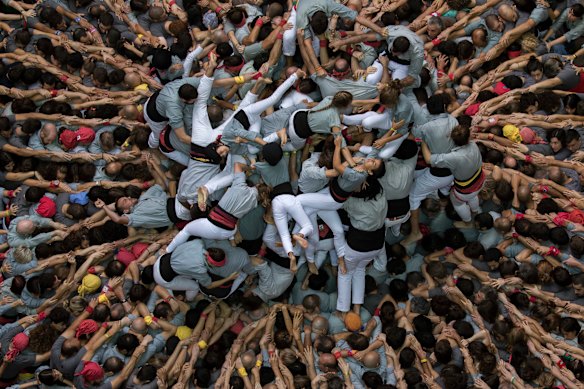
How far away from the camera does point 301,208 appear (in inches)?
383

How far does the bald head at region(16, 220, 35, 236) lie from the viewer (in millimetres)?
10422

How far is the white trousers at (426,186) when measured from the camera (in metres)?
10.4

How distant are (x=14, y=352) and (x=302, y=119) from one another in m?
5.10

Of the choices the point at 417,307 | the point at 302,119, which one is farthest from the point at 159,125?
the point at 417,307

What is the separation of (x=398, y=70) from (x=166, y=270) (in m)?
4.36

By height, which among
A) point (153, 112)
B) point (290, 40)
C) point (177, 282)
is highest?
point (290, 40)

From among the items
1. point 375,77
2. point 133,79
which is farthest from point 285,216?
point 133,79

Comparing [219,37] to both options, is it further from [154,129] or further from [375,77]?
[375,77]

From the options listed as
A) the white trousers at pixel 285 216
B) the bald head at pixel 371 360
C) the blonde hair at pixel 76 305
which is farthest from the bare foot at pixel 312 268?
the blonde hair at pixel 76 305

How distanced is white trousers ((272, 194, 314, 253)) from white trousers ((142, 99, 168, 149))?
2249mm

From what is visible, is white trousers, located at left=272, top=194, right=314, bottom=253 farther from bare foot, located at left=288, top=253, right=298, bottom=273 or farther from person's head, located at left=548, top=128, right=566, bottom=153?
person's head, located at left=548, top=128, right=566, bottom=153

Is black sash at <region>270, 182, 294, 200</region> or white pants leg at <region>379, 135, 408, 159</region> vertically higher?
white pants leg at <region>379, 135, 408, 159</region>

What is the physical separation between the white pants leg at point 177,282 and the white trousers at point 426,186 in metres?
3.42

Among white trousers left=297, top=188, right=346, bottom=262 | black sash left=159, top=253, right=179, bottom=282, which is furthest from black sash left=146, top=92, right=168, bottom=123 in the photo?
white trousers left=297, top=188, right=346, bottom=262
